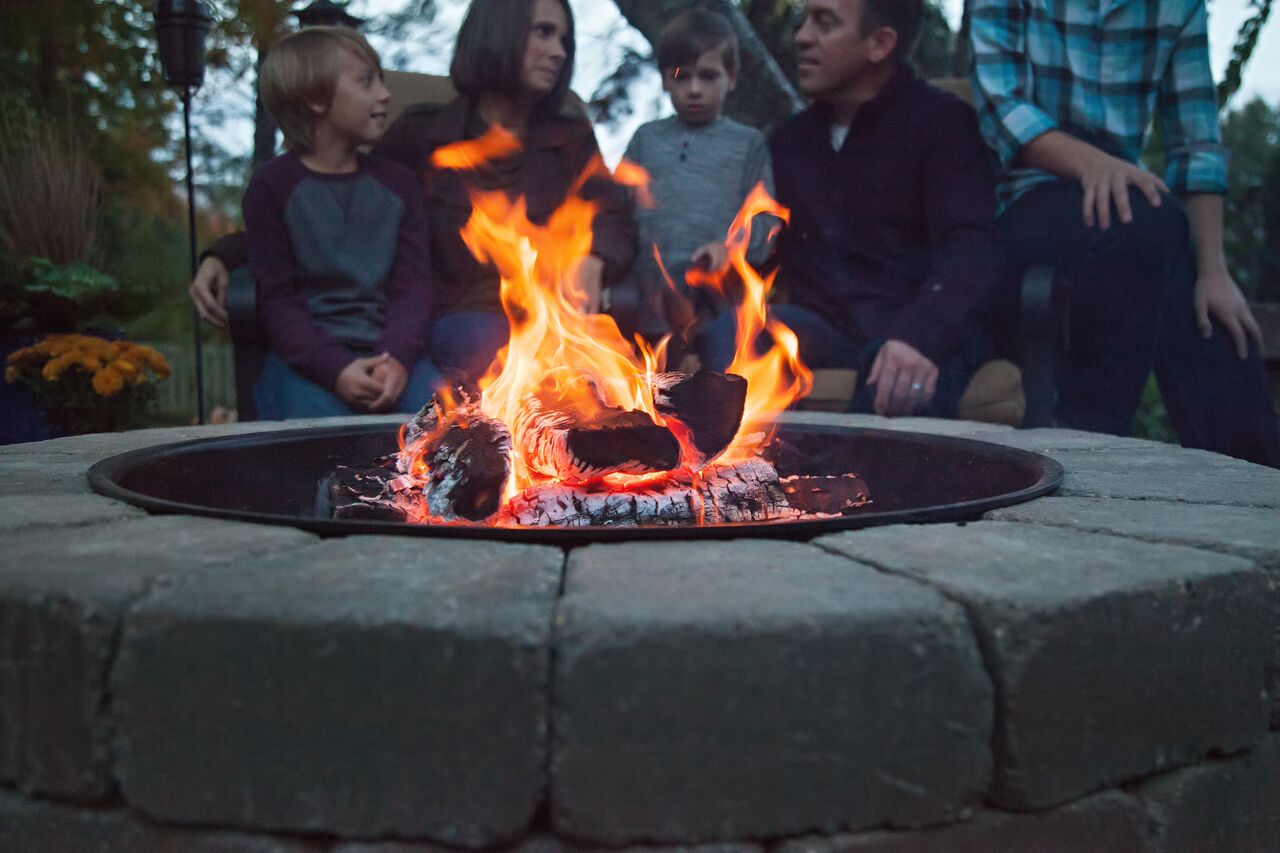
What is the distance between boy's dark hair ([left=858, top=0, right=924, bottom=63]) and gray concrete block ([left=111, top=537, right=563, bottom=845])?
7.71 feet

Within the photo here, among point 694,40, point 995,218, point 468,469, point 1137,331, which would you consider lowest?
point 468,469

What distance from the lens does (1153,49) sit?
2613 millimetres

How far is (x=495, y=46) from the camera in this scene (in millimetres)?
2893

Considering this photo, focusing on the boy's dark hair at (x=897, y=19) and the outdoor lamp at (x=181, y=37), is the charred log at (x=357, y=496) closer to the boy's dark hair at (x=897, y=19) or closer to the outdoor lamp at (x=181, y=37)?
the boy's dark hair at (x=897, y=19)

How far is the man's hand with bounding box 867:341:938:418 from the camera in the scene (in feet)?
7.77

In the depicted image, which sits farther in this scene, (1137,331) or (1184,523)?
(1137,331)

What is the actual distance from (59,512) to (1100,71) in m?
2.69

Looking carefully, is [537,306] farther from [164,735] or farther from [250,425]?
[164,735]

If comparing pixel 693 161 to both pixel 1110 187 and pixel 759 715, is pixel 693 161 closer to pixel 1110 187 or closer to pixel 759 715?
pixel 1110 187

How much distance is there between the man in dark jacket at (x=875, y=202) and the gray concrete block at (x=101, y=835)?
1.95 m

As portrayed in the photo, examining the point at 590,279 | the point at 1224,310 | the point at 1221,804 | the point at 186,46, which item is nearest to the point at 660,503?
the point at 1221,804

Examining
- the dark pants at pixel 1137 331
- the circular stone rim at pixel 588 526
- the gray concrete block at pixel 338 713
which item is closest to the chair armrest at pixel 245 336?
the circular stone rim at pixel 588 526

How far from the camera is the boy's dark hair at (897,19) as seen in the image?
2.67 m

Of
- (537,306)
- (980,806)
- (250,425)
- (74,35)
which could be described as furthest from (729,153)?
(74,35)
